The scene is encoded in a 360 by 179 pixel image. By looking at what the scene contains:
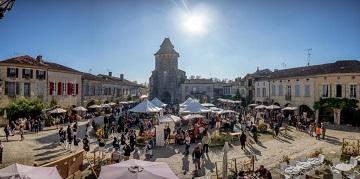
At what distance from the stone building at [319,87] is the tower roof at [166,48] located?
95.7 feet

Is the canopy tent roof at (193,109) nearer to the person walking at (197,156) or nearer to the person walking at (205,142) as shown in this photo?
the person walking at (205,142)

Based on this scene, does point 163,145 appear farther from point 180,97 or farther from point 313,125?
point 180,97

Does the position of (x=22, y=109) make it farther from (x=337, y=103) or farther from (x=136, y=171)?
(x=337, y=103)

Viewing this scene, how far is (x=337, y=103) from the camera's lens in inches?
1233

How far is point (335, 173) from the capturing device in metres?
12.3

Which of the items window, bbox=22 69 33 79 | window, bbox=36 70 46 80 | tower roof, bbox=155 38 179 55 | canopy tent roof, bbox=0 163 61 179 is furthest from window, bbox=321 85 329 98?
tower roof, bbox=155 38 179 55

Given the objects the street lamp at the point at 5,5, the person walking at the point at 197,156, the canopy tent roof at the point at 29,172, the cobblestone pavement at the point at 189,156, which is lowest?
the cobblestone pavement at the point at 189,156

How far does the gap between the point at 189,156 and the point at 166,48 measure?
53165 millimetres

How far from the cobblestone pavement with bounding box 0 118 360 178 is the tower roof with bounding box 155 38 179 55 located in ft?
151

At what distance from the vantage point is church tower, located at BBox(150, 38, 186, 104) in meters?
68.2

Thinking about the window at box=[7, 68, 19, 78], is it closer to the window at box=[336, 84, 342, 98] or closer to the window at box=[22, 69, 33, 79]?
the window at box=[22, 69, 33, 79]

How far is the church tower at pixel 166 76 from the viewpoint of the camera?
224ft

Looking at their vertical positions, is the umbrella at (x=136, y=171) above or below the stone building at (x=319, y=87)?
below

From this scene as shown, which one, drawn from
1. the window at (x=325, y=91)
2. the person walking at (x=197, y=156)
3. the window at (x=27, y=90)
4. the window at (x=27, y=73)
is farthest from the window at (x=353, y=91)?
the window at (x=27, y=90)
